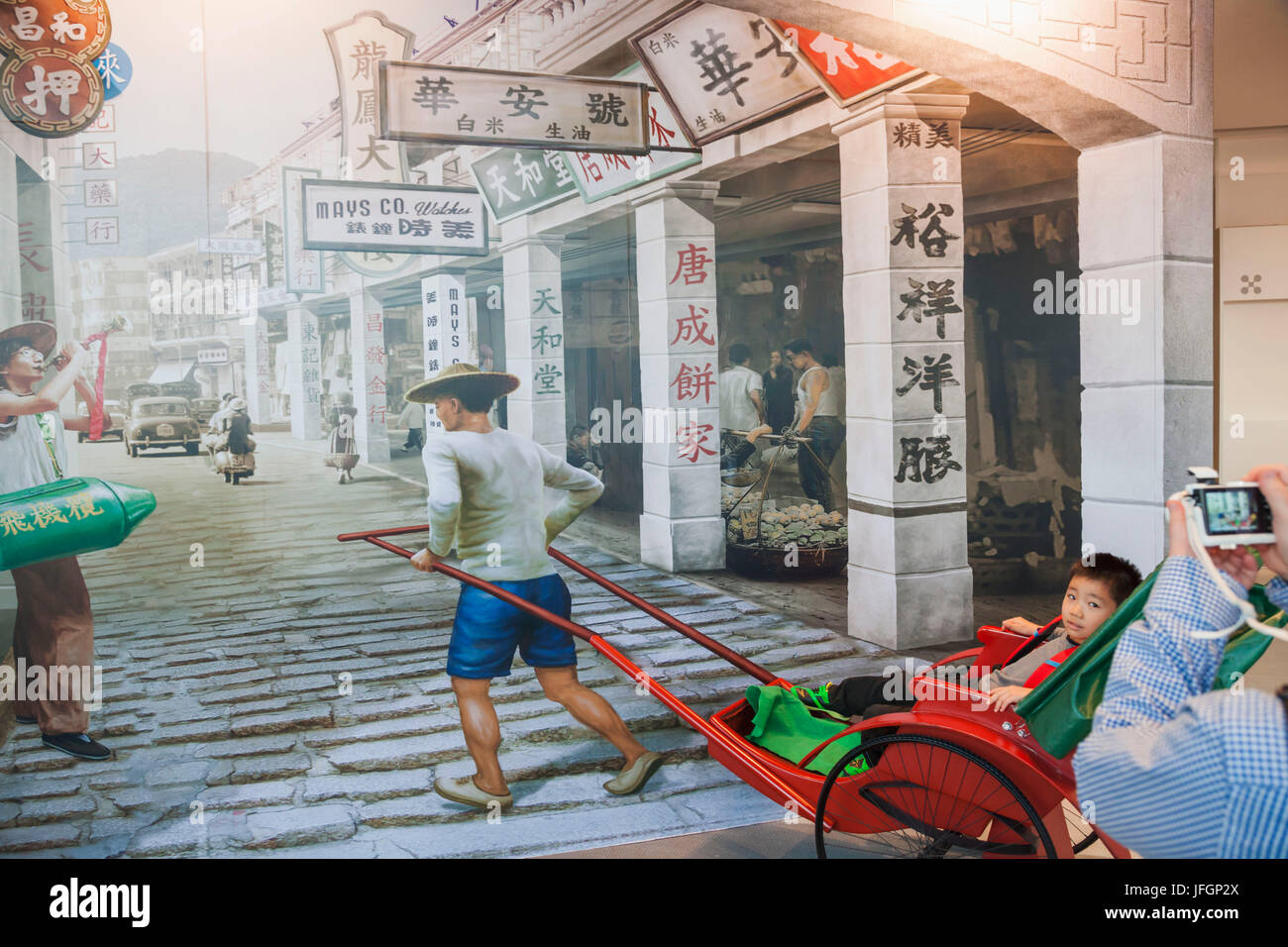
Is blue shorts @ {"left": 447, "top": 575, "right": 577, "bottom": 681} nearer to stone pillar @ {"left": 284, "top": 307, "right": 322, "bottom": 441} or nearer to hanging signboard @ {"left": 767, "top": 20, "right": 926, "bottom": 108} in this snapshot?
stone pillar @ {"left": 284, "top": 307, "right": 322, "bottom": 441}

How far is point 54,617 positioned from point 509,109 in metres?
2.56

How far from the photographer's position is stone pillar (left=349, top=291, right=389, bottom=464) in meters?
4.02

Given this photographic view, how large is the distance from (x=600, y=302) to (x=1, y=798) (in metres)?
3.01

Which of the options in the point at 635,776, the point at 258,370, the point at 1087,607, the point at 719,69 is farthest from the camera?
the point at 719,69

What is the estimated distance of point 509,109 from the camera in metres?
3.81

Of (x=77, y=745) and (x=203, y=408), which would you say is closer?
(x=77, y=745)

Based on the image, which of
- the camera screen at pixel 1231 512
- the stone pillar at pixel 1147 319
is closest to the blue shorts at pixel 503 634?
the stone pillar at pixel 1147 319

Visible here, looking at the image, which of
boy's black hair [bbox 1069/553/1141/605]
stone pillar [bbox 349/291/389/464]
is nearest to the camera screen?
boy's black hair [bbox 1069/553/1141/605]

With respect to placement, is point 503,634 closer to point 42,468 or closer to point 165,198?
point 42,468

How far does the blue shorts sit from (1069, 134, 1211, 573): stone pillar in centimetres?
215

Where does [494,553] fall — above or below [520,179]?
below

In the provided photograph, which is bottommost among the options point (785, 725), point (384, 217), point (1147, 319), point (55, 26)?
point (785, 725)

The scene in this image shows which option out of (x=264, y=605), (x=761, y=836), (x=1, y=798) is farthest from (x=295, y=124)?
(x=761, y=836)

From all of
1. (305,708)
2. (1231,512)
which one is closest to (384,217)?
(305,708)
